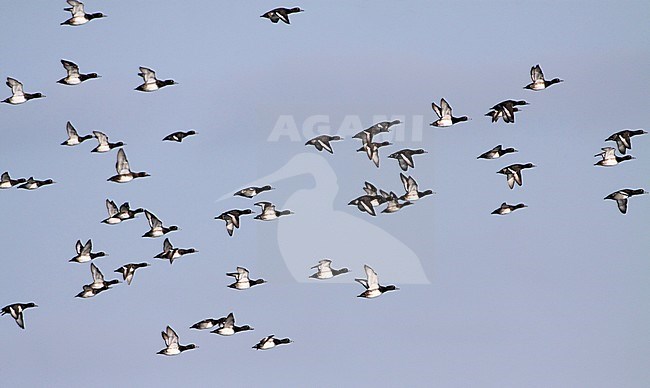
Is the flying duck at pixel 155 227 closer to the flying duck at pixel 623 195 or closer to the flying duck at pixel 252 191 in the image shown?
the flying duck at pixel 252 191

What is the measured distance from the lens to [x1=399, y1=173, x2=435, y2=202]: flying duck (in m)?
72.2

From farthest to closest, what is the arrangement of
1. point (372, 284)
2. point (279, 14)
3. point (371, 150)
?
point (372, 284), point (371, 150), point (279, 14)

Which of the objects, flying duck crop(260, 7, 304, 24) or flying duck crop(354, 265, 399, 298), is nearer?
flying duck crop(260, 7, 304, 24)

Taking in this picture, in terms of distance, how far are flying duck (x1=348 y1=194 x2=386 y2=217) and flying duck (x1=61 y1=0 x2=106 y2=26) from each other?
30.6 feet

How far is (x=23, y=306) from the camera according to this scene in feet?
231

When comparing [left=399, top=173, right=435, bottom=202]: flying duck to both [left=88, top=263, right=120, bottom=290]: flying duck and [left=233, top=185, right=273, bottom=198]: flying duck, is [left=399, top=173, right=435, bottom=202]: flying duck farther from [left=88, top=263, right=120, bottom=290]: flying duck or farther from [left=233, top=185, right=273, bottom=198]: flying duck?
[left=88, top=263, right=120, bottom=290]: flying duck

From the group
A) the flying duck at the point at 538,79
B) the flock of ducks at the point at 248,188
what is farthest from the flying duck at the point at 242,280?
the flying duck at the point at 538,79

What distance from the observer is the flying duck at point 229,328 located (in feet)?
235

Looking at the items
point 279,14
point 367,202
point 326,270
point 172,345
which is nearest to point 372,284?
point 326,270

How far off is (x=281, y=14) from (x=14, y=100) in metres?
8.94

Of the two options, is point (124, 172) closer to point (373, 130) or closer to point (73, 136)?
point (73, 136)

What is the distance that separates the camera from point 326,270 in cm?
7194

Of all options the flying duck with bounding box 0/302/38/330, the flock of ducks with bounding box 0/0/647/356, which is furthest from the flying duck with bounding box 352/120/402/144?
the flying duck with bounding box 0/302/38/330

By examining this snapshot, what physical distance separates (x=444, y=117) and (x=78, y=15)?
11690 mm
